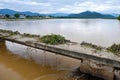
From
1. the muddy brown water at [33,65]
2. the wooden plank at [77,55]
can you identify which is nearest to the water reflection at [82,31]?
the muddy brown water at [33,65]

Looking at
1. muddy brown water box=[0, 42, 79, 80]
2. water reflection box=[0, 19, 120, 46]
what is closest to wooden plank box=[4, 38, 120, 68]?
muddy brown water box=[0, 42, 79, 80]

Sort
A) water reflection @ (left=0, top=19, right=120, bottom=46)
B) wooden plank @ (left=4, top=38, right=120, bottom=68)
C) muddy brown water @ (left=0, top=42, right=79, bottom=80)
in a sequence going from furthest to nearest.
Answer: water reflection @ (left=0, top=19, right=120, bottom=46)
muddy brown water @ (left=0, top=42, right=79, bottom=80)
wooden plank @ (left=4, top=38, right=120, bottom=68)

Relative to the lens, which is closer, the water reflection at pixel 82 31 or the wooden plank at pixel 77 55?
the wooden plank at pixel 77 55

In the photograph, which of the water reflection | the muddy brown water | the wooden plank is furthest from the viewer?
the water reflection

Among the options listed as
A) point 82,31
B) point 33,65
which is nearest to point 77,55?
point 33,65

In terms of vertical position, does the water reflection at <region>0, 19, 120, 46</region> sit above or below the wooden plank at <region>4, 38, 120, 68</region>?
below

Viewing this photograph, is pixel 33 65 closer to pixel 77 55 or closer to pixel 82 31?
pixel 77 55

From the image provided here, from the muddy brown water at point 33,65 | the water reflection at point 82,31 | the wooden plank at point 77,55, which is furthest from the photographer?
the water reflection at point 82,31

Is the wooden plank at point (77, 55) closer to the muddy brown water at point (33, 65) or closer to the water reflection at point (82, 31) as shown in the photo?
the muddy brown water at point (33, 65)

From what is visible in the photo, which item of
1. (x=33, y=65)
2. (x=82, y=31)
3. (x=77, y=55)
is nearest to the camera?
(x=77, y=55)

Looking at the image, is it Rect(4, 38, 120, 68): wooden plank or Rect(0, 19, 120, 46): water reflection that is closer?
Rect(4, 38, 120, 68): wooden plank

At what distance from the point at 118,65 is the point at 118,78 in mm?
422

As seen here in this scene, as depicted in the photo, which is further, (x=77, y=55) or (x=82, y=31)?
(x=82, y=31)

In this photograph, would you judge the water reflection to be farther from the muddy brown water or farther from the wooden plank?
the wooden plank
